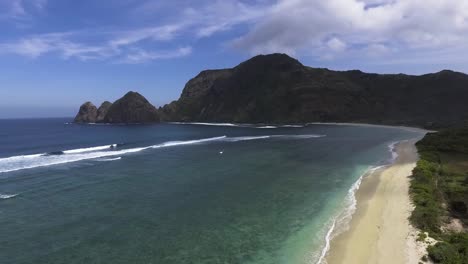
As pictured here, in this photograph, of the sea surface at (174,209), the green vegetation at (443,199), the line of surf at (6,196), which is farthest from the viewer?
the line of surf at (6,196)

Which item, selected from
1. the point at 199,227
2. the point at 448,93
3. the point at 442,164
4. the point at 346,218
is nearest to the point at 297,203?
the point at 346,218

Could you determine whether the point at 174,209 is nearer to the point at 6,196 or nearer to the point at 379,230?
the point at 379,230

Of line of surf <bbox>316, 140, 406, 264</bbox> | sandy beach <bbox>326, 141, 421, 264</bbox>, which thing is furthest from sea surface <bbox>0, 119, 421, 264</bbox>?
sandy beach <bbox>326, 141, 421, 264</bbox>

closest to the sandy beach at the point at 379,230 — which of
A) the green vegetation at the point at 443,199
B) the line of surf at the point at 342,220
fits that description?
the line of surf at the point at 342,220

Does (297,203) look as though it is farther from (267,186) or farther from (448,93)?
A: (448,93)

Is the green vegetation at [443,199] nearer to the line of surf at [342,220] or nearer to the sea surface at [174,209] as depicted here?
the line of surf at [342,220]

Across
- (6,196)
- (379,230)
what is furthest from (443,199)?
(6,196)

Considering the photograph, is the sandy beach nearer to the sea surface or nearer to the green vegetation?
the green vegetation
